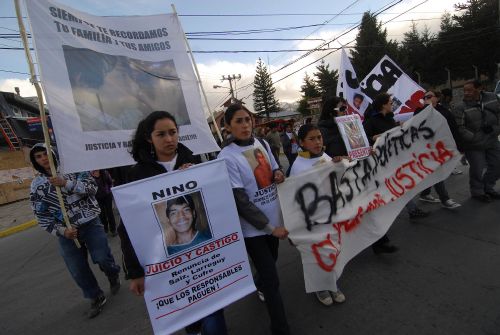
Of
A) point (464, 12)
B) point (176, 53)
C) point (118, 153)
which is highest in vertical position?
point (464, 12)

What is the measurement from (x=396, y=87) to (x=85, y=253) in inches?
249

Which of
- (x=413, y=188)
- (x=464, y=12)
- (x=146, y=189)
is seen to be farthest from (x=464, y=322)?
(x=464, y=12)

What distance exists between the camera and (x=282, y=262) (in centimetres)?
388

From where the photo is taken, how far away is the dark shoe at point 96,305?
3.38m

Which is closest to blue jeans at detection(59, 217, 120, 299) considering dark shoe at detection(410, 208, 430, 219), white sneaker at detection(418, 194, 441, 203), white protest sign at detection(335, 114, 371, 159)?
white protest sign at detection(335, 114, 371, 159)

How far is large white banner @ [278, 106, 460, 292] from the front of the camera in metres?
2.73

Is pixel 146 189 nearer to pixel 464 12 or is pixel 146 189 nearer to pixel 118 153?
pixel 118 153

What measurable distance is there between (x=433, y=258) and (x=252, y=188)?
2265mm

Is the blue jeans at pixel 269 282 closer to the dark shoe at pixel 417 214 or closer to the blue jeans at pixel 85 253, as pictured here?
the blue jeans at pixel 85 253

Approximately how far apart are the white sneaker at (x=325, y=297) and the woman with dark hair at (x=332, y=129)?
60.7 inches

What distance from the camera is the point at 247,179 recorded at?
2352 mm

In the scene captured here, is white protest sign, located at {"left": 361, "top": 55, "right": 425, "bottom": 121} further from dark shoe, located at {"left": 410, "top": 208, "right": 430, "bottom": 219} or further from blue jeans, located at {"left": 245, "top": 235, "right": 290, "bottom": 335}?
blue jeans, located at {"left": 245, "top": 235, "right": 290, "bottom": 335}

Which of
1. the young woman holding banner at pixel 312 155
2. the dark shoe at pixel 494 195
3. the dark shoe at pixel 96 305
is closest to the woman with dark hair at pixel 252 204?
the young woman holding banner at pixel 312 155

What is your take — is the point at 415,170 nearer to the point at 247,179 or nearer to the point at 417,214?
the point at 417,214
